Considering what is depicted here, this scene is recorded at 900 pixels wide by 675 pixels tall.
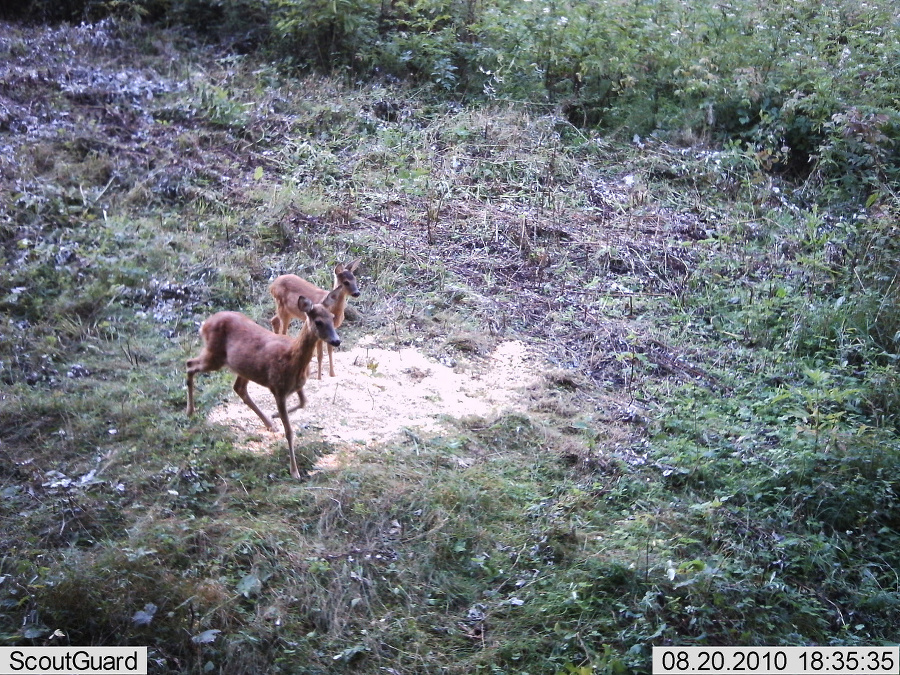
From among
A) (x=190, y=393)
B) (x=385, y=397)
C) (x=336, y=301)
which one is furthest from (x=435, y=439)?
(x=190, y=393)

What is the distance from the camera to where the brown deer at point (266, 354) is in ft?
19.5

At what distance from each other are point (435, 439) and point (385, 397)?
68 cm

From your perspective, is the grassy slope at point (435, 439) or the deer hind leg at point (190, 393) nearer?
the grassy slope at point (435, 439)

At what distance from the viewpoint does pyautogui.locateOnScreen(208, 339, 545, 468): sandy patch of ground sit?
6520 millimetres

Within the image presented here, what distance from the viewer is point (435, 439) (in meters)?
6.44

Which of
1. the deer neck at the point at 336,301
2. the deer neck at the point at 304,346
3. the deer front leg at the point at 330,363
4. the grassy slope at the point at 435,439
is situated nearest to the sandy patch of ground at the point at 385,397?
the deer front leg at the point at 330,363

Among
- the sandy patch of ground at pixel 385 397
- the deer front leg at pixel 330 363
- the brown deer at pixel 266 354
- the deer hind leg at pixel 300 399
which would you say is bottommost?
the sandy patch of ground at pixel 385 397

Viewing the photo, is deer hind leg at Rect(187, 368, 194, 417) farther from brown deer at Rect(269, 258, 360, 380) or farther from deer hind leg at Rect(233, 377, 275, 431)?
brown deer at Rect(269, 258, 360, 380)

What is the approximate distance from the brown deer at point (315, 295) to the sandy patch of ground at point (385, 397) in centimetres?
27

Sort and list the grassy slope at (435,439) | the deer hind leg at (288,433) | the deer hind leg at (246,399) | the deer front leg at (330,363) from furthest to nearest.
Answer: the deer front leg at (330,363) → the deer hind leg at (246,399) → the deer hind leg at (288,433) → the grassy slope at (435,439)

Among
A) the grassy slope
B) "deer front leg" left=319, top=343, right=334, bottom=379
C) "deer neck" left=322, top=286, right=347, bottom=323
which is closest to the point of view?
the grassy slope

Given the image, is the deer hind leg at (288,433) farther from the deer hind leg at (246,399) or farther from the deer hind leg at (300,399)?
the deer hind leg at (246,399)

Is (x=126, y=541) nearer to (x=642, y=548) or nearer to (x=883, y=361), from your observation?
(x=642, y=548)

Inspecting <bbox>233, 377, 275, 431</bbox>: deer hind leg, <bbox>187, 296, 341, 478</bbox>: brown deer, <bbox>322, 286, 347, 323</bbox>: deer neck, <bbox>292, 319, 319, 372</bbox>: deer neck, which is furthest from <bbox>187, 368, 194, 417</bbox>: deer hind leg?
<bbox>322, 286, 347, 323</bbox>: deer neck
